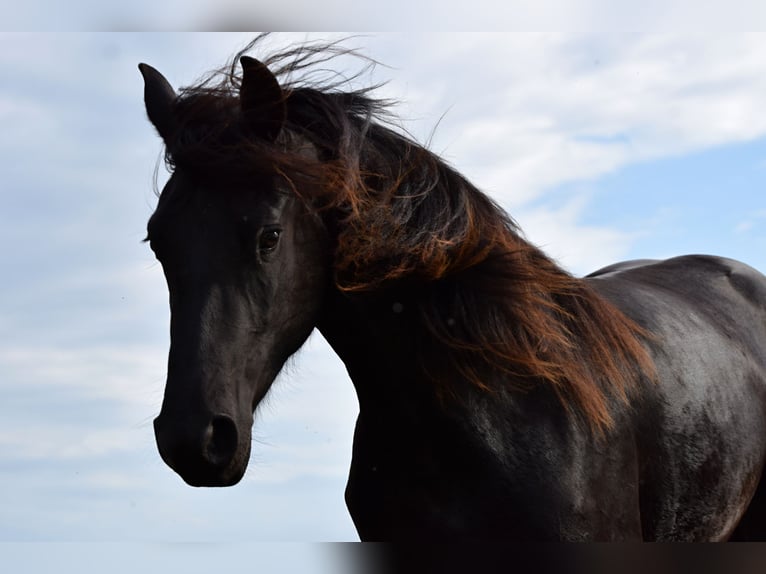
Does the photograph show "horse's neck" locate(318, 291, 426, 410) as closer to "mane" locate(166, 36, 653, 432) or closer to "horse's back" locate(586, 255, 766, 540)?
"mane" locate(166, 36, 653, 432)

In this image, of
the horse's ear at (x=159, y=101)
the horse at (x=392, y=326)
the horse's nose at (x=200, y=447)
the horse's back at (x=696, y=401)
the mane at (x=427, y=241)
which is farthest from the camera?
the horse's back at (x=696, y=401)

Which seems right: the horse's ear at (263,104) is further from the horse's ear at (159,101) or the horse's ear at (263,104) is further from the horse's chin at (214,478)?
the horse's chin at (214,478)

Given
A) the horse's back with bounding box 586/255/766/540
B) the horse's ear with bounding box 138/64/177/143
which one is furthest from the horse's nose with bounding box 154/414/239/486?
the horse's back with bounding box 586/255/766/540

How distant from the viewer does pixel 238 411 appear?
3.05m

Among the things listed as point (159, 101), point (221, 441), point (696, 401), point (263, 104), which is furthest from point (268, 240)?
point (696, 401)

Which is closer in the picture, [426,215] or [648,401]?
[426,215]

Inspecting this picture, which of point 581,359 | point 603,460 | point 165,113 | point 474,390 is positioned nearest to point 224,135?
point 165,113

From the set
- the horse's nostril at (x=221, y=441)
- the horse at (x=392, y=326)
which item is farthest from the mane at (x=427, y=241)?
the horse's nostril at (x=221, y=441)

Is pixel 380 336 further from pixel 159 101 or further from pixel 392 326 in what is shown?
pixel 159 101

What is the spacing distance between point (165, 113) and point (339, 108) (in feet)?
2.15

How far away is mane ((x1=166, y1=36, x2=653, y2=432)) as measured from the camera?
336cm

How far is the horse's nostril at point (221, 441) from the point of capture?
2.95 metres

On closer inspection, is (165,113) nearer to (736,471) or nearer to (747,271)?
(736,471)

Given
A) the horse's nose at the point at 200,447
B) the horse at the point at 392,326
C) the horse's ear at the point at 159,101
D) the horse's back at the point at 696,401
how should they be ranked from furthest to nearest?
1. the horse's back at the point at 696,401
2. the horse's ear at the point at 159,101
3. the horse at the point at 392,326
4. the horse's nose at the point at 200,447
